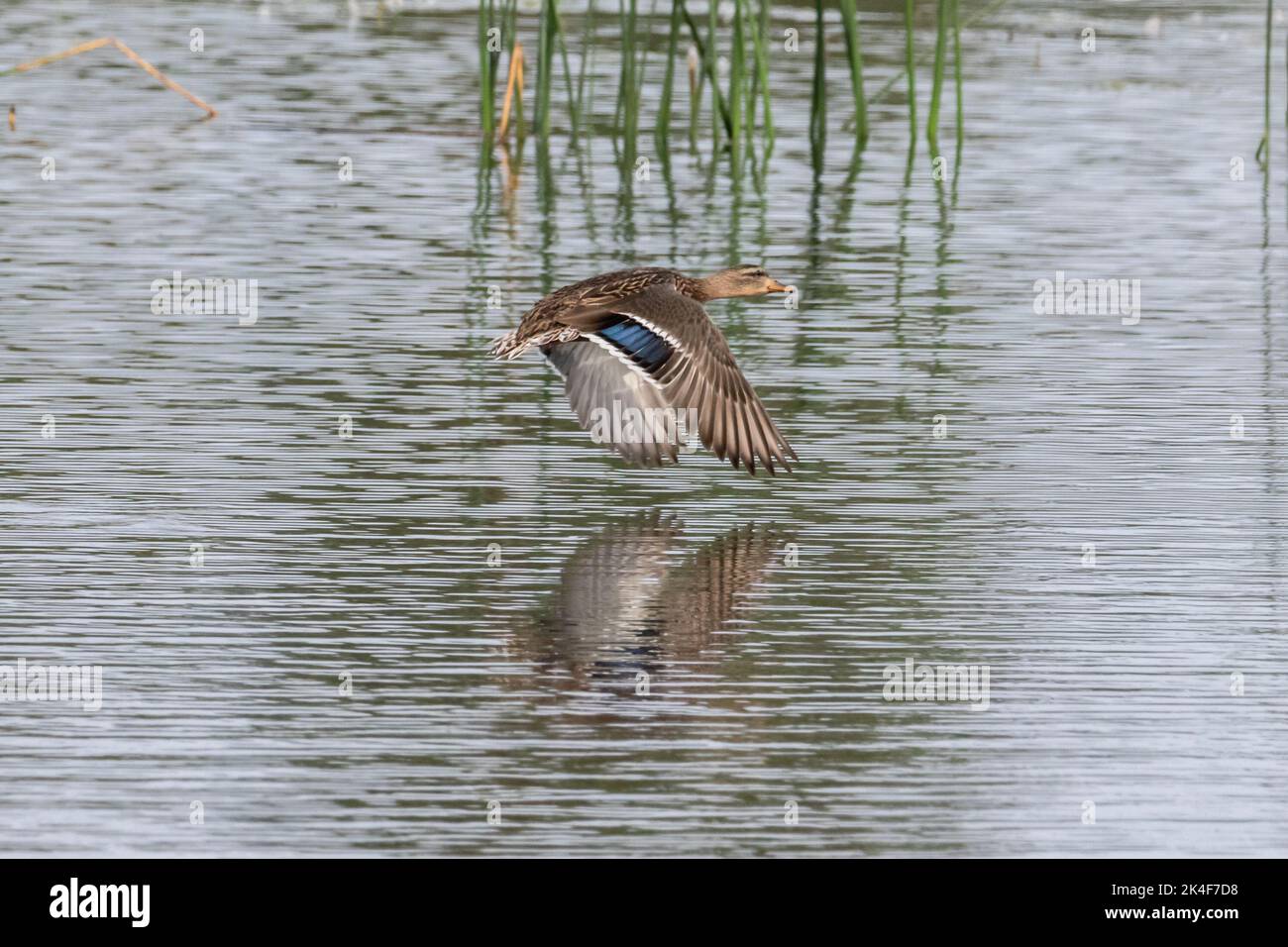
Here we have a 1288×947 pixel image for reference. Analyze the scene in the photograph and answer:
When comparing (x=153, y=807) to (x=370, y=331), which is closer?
(x=153, y=807)

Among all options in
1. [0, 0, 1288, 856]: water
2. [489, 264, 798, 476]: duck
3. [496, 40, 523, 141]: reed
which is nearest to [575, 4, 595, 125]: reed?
[496, 40, 523, 141]: reed

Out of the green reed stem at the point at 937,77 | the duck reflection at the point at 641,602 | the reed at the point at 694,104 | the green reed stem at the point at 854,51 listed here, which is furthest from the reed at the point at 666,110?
the duck reflection at the point at 641,602

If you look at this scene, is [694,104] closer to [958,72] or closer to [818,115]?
[818,115]

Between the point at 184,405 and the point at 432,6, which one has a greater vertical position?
the point at 432,6

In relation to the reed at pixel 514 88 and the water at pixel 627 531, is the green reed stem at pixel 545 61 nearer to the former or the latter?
the reed at pixel 514 88

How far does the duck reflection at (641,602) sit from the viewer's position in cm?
1000

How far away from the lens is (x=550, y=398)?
1568 centimetres

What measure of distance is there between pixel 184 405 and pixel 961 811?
7.65 meters

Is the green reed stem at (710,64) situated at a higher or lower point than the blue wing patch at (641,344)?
higher

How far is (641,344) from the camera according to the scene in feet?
41.1

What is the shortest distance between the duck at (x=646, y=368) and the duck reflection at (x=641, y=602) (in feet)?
1.74

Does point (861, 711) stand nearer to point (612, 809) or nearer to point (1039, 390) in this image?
point (612, 809)
